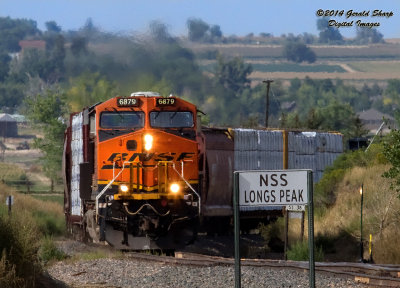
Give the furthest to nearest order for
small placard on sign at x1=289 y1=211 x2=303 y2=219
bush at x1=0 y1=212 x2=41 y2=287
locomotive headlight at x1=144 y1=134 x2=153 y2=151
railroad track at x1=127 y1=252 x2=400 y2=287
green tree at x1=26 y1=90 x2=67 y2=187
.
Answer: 1. green tree at x1=26 y1=90 x2=67 y2=187
2. small placard on sign at x1=289 y1=211 x2=303 y2=219
3. locomotive headlight at x1=144 y1=134 x2=153 y2=151
4. railroad track at x1=127 y1=252 x2=400 y2=287
5. bush at x1=0 y1=212 x2=41 y2=287

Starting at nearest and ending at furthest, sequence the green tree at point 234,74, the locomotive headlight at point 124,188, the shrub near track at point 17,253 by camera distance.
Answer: the shrub near track at point 17,253 → the locomotive headlight at point 124,188 → the green tree at point 234,74

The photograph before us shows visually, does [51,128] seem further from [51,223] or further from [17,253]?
[17,253]

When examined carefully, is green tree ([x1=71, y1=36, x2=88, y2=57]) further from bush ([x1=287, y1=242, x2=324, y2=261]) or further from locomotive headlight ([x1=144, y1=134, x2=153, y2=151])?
bush ([x1=287, y1=242, x2=324, y2=261])

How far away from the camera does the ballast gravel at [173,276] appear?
17.5 m

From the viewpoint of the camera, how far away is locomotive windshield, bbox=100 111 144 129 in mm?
23141

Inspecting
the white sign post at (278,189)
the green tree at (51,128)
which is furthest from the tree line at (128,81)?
the white sign post at (278,189)

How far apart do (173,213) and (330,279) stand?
20.2 ft

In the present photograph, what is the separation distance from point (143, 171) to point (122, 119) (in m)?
1.46

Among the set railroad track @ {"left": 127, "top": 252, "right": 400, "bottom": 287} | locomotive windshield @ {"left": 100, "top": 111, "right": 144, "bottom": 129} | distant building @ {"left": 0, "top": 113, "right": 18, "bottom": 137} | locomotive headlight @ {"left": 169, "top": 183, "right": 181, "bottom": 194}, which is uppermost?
distant building @ {"left": 0, "top": 113, "right": 18, "bottom": 137}

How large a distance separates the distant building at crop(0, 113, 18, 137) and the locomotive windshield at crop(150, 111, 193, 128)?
128 metres

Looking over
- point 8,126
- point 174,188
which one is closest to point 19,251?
point 174,188

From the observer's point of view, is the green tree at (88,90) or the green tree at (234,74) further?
the green tree at (234,74)

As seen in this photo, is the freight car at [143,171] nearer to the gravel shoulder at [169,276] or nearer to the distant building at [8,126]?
the gravel shoulder at [169,276]

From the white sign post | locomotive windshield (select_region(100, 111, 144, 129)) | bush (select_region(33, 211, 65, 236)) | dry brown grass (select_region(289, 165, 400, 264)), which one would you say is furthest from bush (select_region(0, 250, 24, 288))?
bush (select_region(33, 211, 65, 236))
